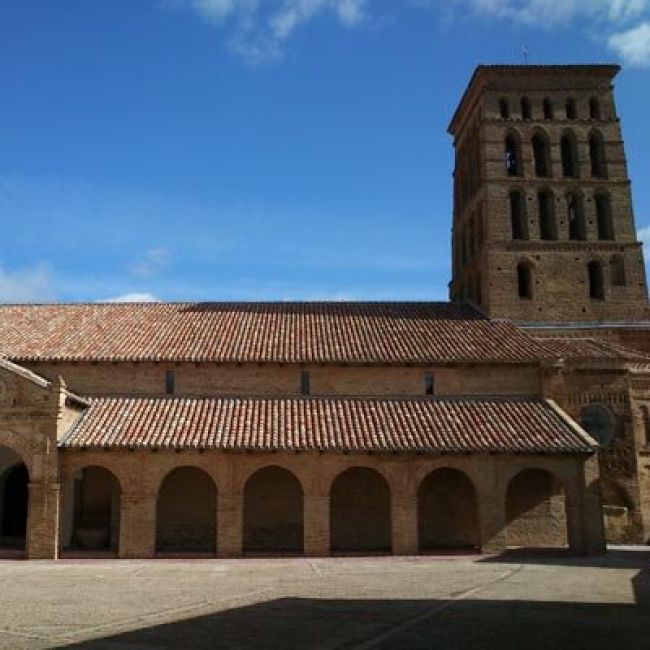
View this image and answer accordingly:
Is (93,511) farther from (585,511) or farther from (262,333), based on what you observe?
(585,511)

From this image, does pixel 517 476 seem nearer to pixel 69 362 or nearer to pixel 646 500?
pixel 646 500

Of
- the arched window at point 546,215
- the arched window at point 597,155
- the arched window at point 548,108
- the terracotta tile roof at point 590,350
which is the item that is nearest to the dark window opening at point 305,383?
the terracotta tile roof at point 590,350

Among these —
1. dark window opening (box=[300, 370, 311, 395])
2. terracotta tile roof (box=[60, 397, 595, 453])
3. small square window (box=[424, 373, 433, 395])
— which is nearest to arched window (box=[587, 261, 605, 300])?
terracotta tile roof (box=[60, 397, 595, 453])

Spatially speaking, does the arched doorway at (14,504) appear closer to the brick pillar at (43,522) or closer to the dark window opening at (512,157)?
the brick pillar at (43,522)

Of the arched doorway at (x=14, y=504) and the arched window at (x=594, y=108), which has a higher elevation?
the arched window at (x=594, y=108)

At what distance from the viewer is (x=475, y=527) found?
2539 cm

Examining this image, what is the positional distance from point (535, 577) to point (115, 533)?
1356cm

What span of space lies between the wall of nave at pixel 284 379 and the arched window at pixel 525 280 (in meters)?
6.66

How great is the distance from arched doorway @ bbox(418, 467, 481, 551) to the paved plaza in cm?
396

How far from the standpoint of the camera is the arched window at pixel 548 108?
35.1 m

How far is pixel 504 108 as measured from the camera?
35.2m

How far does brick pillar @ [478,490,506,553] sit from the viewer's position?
2323 cm

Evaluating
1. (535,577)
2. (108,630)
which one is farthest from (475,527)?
(108,630)

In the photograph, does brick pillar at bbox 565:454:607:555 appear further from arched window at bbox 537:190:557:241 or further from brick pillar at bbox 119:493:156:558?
arched window at bbox 537:190:557:241
